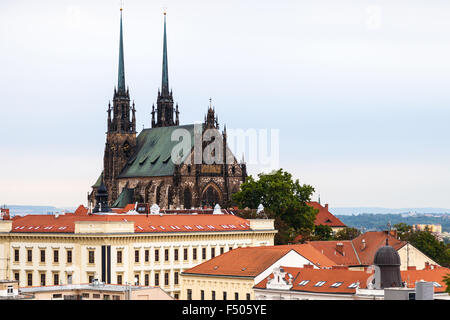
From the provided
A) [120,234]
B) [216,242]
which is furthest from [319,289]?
[216,242]

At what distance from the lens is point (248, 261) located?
91.0 metres

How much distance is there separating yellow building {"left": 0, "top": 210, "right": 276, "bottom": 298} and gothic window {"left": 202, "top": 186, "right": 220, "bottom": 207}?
5520cm

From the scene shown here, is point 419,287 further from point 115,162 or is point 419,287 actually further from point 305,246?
point 115,162

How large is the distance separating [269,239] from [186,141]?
191ft

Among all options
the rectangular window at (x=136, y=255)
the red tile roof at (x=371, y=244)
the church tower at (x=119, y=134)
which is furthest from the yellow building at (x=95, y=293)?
the church tower at (x=119, y=134)

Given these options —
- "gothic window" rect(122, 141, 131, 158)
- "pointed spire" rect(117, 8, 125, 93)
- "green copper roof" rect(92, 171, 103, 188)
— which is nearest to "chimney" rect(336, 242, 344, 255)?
"gothic window" rect(122, 141, 131, 158)

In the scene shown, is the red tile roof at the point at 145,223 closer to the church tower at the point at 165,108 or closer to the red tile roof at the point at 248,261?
the red tile roof at the point at 248,261

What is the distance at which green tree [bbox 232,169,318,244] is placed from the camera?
475 ft

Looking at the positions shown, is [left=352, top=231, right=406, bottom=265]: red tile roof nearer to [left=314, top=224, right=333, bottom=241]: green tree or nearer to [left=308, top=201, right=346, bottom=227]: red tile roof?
[left=314, top=224, right=333, bottom=241]: green tree

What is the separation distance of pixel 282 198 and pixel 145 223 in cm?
4153

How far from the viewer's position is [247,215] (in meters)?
136

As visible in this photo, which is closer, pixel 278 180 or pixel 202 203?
pixel 278 180

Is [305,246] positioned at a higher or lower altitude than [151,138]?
lower

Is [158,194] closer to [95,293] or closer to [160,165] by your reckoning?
[160,165]
